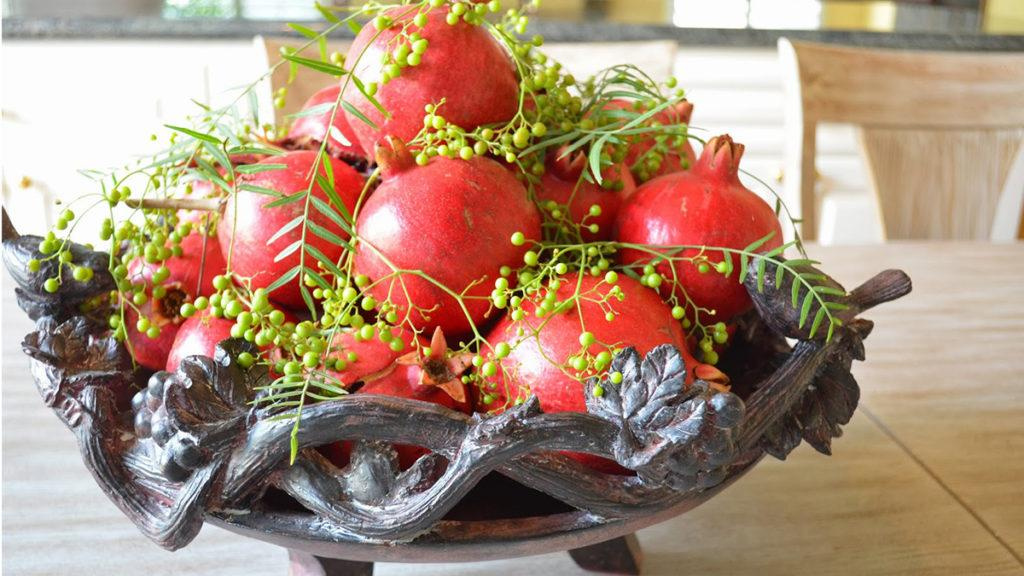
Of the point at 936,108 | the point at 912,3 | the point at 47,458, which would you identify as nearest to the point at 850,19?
the point at 912,3

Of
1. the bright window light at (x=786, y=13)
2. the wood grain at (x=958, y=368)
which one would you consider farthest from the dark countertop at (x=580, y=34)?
the wood grain at (x=958, y=368)

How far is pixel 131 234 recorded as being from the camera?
0.48 meters

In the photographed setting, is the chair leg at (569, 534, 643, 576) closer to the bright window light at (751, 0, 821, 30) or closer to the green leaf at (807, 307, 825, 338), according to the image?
the green leaf at (807, 307, 825, 338)

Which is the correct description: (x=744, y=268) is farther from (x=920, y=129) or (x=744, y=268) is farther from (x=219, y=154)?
(x=920, y=129)

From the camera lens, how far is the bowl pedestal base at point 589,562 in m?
0.51

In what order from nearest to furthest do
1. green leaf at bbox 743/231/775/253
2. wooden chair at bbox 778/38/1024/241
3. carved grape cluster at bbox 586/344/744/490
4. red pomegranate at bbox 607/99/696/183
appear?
carved grape cluster at bbox 586/344/744/490, green leaf at bbox 743/231/775/253, red pomegranate at bbox 607/99/696/183, wooden chair at bbox 778/38/1024/241

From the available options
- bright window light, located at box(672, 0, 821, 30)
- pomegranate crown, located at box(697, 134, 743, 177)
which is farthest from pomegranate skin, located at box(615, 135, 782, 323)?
bright window light, located at box(672, 0, 821, 30)

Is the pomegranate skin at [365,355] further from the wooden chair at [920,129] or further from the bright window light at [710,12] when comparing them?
the bright window light at [710,12]

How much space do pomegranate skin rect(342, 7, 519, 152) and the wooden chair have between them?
87 cm

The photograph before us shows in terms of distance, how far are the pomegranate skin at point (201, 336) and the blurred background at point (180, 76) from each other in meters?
1.29

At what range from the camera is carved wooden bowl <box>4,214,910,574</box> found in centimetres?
37

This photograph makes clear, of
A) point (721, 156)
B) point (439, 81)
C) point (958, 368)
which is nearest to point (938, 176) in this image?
point (958, 368)

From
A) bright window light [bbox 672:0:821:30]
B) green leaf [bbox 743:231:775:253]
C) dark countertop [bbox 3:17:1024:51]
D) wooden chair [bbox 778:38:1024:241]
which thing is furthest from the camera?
bright window light [bbox 672:0:821:30]

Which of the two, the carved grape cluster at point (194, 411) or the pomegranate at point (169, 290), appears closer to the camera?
the carved grape cluster at point (194, 411)
